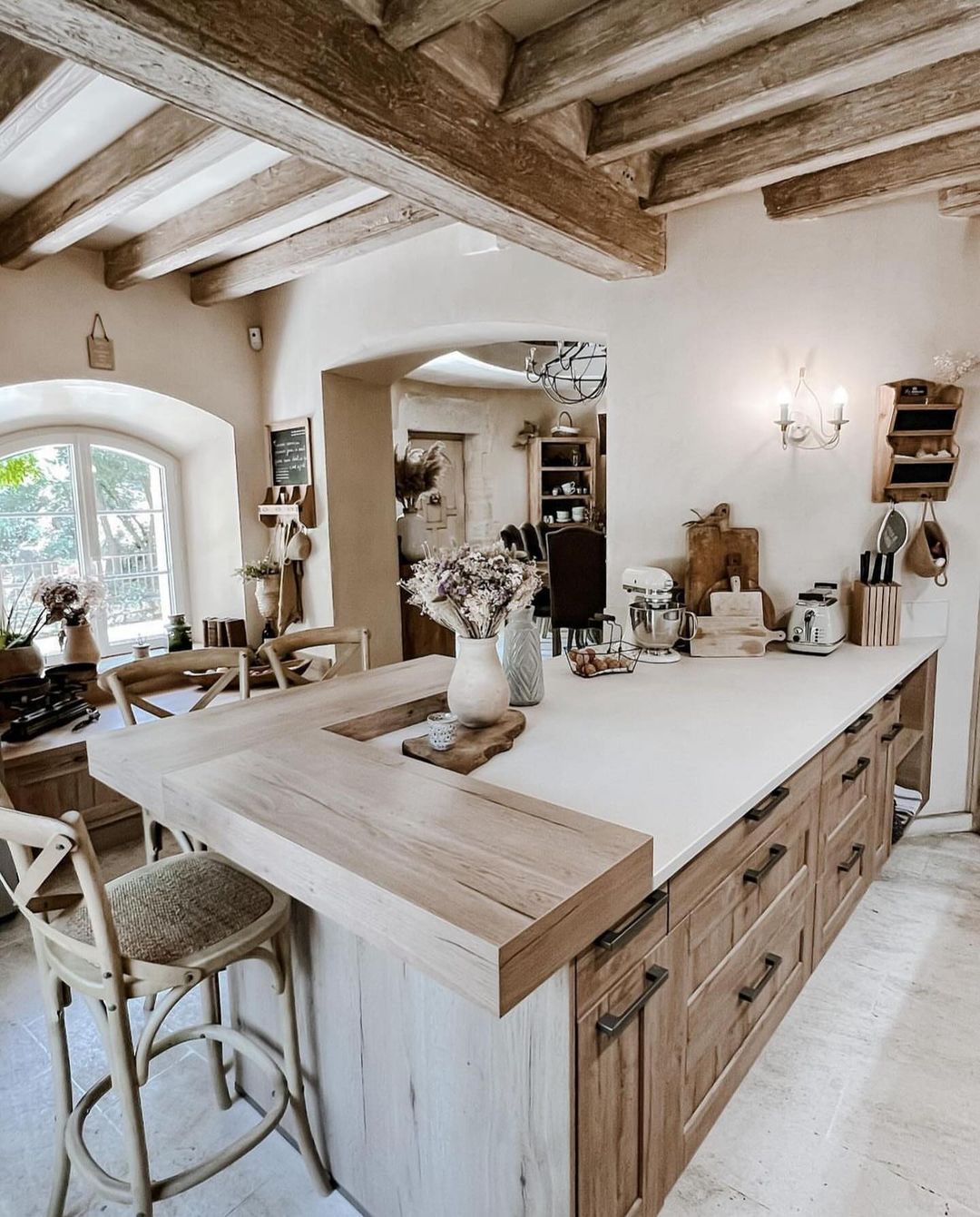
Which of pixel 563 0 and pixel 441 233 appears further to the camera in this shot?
pixel 441 233

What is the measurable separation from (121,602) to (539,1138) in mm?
3968

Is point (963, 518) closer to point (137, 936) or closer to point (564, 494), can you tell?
point (137, 936)

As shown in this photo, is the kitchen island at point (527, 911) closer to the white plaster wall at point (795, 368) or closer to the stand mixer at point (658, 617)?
the stand mixer at point (658, 617)

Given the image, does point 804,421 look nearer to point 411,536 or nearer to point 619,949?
point 619,949

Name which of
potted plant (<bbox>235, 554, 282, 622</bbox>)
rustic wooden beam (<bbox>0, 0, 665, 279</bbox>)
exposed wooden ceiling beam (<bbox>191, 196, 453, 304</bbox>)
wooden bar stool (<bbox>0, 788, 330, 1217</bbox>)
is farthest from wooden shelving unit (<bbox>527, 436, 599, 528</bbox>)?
wooden bar stool (<bbox>0, 788, 330, 1217</bbox>)

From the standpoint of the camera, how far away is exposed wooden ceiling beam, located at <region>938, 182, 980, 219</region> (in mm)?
2570

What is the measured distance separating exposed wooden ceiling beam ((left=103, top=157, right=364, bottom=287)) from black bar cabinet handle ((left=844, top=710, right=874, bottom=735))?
2258 millimetres

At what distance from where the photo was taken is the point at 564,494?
8.64 metres

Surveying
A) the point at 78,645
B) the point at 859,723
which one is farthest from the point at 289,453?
the point at 859,723

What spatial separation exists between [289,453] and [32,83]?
2.34m

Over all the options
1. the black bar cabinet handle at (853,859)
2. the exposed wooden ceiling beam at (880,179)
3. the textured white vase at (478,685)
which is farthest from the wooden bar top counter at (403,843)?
the exposed wooden ceiling beam at (880,179)

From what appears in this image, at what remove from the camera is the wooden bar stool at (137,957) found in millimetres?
1234

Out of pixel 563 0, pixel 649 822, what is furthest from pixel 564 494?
pixel 649 822

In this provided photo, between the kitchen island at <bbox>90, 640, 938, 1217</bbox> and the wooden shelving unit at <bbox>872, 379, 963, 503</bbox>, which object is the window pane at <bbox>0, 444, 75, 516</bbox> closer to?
the kitchen island at <bbox>90, 640, 938, 1217</bbox>
